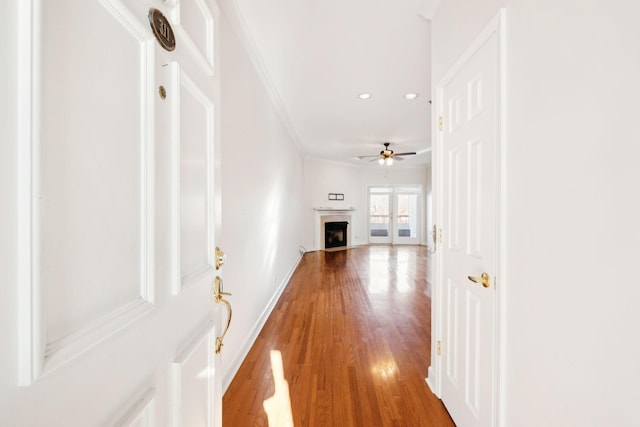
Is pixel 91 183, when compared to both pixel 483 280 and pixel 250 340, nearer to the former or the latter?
pixel 483 280

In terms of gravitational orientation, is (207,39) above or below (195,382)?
above

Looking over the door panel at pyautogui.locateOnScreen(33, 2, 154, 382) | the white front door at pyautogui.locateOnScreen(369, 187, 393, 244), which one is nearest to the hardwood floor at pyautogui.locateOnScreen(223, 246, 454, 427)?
the door panel at pyautogui.locateOnScreen(33, 2, 154, 382)

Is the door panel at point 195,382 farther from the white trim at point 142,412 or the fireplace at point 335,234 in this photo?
the fireplace at point 335,234

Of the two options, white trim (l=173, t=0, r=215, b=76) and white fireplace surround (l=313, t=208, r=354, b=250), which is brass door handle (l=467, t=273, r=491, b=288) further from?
Result: white fireplace surround (l=313, t=208, r=354, b=250)

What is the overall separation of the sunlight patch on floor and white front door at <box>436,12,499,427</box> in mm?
968

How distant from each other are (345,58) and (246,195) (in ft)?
5.27

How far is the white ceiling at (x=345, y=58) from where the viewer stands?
204 cm

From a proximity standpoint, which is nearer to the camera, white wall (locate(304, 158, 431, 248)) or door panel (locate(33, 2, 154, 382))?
door panel (locate(33, 2, 154, 382))

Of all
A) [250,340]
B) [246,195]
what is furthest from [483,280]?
[250,340]

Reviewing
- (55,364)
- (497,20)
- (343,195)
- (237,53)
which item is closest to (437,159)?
(497,20)

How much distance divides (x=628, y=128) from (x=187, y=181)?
Answer: 1156 mm

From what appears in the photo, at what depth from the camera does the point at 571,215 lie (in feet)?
2.70

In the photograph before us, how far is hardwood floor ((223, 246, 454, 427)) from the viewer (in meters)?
1.69

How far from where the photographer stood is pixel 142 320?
627 mm
